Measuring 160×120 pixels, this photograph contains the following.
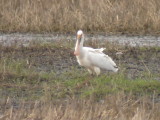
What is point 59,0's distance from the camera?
1777 centimetres

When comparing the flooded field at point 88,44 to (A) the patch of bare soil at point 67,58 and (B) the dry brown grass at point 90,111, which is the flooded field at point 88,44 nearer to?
(A) the patch of bare soil at point 67,58

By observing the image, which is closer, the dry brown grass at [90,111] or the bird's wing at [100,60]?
the dry brown grass at [90,111]

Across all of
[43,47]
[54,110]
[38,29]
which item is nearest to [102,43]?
[43,47]

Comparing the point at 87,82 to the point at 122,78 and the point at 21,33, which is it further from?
the point at 21,33

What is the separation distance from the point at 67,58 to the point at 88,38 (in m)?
2.40

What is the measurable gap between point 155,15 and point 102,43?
96.3 inches

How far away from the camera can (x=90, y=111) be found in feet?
25.7

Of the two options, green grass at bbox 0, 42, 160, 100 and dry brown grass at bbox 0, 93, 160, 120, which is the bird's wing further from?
dry brown grass at bbox 0, 93, 160, 120

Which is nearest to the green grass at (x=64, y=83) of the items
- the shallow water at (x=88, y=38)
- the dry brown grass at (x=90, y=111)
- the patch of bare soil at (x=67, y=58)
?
the patch of bare soil at (x=67, y=58)

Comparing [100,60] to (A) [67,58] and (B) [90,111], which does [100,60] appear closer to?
(A) [67,58]

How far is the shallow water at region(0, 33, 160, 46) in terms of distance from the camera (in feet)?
49.9

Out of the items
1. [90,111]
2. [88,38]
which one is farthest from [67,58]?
[90,111]

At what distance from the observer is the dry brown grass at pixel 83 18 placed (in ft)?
53.7

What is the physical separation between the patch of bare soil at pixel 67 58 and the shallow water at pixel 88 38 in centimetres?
96
